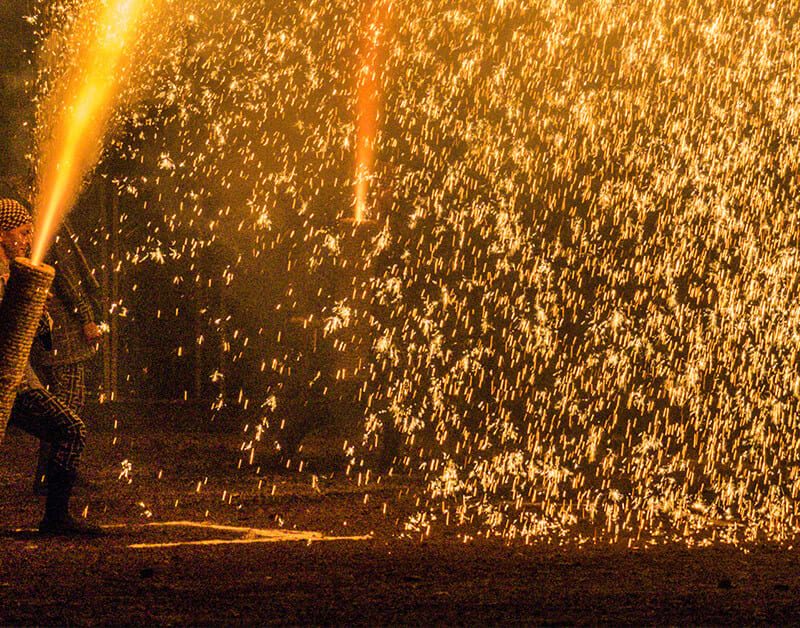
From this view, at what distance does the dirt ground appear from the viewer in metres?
5.47

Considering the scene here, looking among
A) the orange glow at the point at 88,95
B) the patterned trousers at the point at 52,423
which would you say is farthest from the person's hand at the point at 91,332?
the orange glow at the point at 88,95

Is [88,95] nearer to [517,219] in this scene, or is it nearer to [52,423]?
[517,219]

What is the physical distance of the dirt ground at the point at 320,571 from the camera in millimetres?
5473

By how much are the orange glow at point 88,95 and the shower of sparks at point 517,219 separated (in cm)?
41

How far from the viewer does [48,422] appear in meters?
7.50

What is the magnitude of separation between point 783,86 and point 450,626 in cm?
1003

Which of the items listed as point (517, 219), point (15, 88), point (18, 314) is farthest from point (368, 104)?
point (18, 314)

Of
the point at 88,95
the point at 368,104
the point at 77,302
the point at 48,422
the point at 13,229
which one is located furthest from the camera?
the point at 88,95

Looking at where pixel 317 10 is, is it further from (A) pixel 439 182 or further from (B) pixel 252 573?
(B) pixel 252 573

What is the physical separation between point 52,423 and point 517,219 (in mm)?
6704

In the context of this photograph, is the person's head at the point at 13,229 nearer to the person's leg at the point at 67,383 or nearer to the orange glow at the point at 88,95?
the person's leg at the point at 67,383

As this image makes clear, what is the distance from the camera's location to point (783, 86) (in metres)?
14.2

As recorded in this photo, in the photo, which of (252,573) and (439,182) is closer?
(252,573)

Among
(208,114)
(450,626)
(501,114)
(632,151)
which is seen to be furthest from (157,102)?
(450,626)
